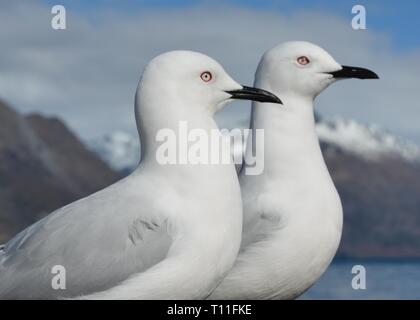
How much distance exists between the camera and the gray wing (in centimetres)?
842

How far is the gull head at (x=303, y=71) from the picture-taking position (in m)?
10.9

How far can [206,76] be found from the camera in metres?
9.05

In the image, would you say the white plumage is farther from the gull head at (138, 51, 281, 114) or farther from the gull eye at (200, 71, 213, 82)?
the gull eye at (200, 71, 213, 82)

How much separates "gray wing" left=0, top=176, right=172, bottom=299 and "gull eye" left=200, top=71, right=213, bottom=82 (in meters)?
1.29

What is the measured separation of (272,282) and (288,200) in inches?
36.2

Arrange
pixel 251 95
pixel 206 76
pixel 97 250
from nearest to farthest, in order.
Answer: pixel 97 250 → pixel 206 76 → pixel 251 95

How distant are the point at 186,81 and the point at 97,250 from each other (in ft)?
5.73

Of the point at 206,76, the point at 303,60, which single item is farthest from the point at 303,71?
the point at 206,76

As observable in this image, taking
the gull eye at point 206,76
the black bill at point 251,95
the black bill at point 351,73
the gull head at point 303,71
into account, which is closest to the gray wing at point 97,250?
the gull eye at point 206,76

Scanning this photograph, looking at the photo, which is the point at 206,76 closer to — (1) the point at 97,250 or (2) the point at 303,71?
(1) the point at 97,250

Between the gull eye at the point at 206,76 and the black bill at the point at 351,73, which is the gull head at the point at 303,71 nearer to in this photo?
the black bill at the point at 351,73

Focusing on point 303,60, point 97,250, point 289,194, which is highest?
point 303,60

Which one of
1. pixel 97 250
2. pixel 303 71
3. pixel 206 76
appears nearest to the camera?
pixel 97 250

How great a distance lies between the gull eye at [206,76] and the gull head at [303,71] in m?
1.99
